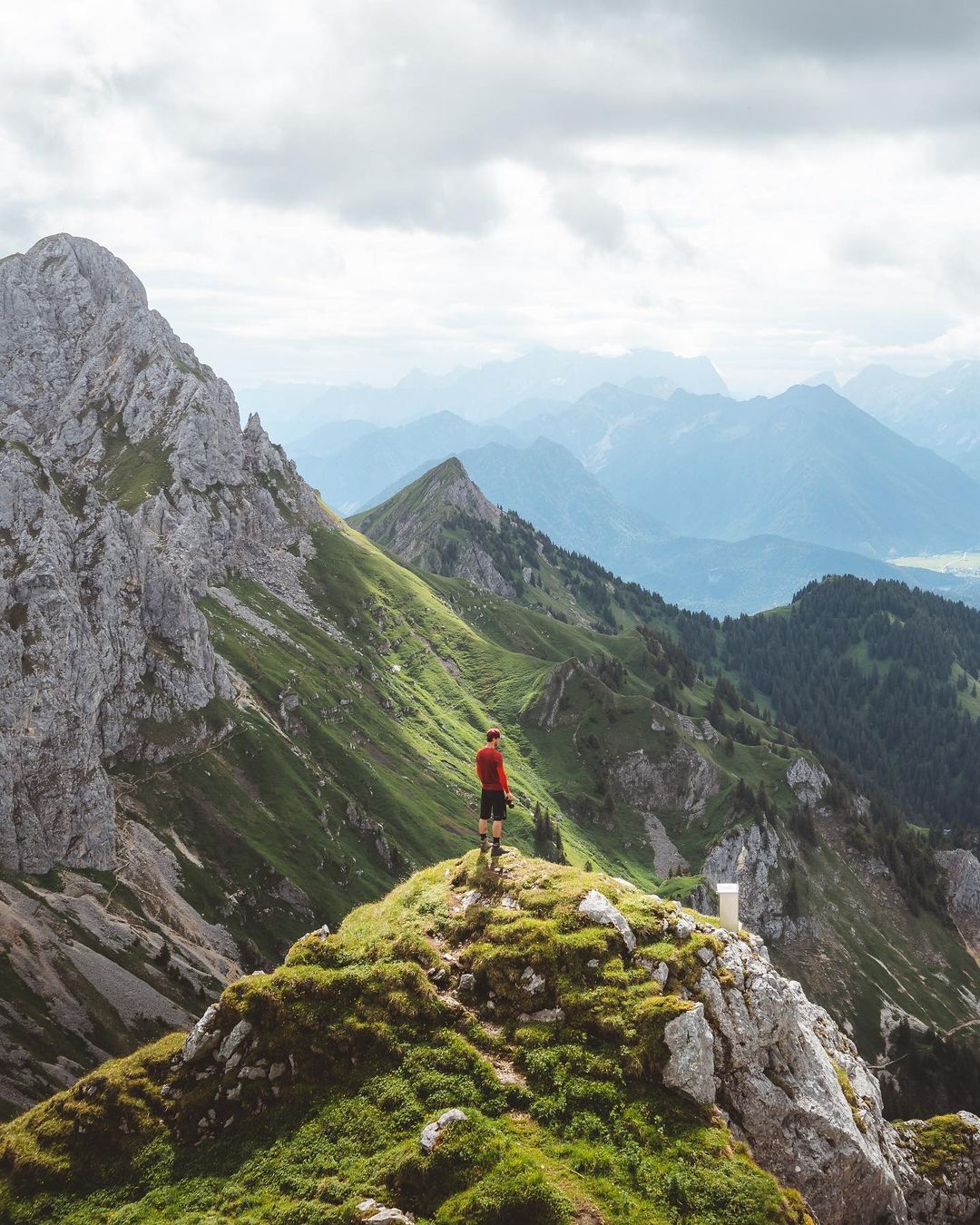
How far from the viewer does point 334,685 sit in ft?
575

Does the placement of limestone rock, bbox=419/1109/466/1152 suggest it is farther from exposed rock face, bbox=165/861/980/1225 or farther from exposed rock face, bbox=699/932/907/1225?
exposed rock face, bbox=699/932/907/1225

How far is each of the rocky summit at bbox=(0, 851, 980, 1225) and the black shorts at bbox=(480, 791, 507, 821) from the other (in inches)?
141

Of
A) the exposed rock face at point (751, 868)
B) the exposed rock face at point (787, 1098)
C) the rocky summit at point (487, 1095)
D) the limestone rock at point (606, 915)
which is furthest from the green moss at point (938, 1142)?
the exposed rock face at point (751, 868)

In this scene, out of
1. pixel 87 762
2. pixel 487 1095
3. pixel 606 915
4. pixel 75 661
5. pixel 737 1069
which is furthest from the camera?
pixel 75 661

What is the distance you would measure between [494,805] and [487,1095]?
12.0 m

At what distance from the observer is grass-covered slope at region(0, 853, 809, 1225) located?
21891mm

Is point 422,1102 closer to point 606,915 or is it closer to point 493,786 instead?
point 606,915

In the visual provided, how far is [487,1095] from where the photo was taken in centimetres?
2467

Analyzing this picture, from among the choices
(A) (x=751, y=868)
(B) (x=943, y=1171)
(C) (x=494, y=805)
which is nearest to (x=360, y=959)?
(C) (x=494, y=805)

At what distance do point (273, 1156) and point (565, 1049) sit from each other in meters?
9.16

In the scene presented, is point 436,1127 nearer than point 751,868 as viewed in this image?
Yes

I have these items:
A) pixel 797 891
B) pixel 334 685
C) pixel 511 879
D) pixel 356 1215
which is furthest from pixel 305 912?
pixel 797 891

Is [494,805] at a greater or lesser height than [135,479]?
lesser

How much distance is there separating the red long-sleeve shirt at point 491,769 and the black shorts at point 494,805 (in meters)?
0.28
